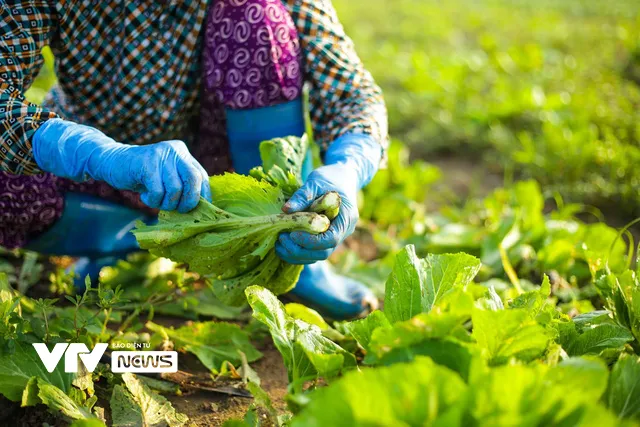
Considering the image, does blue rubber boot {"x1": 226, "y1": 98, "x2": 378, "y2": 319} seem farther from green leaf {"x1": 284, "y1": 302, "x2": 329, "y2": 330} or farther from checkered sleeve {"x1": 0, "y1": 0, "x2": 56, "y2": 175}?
checkered sleeve {"x1": 0, "y1": 0, "x2": 56, "y2": 175}

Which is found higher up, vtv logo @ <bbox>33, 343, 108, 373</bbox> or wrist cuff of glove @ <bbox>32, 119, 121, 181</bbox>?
wrist cuff of glove @ <bbox>32, 119, 121, 181</bbox>

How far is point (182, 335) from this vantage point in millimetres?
1987

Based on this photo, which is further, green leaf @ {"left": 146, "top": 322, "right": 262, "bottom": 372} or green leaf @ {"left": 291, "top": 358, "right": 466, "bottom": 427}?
green leaf @ {"left": 146, "top": 322, "right": 262, "bottom": 372}

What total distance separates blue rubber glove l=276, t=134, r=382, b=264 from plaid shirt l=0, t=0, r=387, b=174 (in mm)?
85

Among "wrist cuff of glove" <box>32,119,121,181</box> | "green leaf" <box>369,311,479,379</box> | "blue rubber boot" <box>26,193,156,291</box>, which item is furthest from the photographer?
"blue rubber boot" <box>26,193,156,291</box>

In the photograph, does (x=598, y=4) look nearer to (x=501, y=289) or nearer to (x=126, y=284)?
(x=501, y=289)

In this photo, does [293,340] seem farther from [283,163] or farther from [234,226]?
[283,163]

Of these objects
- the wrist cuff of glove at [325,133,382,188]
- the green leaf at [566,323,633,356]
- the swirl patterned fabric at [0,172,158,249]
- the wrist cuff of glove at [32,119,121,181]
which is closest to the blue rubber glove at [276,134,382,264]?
the wrist cuff of glove at [325,133,382,188]

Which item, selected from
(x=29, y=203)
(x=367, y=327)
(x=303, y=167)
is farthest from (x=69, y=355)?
(x=303, y=167)

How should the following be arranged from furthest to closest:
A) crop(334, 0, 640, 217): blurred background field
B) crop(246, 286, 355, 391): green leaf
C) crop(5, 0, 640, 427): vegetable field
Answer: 1. crop(334, 0, 640, 217): blurred background field
2. crop(246, 286, 355, 391): green leaf
3. crop(5, 0, 640, 427): vegetable field

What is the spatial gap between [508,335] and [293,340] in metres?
0.48

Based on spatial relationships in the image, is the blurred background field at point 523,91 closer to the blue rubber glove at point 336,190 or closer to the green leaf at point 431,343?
the blue rubber glove at point 336,190

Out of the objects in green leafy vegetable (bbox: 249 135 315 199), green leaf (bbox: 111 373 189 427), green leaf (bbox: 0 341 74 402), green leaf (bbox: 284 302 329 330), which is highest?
green leafy vegetable (bbox: 249 135 315 199)

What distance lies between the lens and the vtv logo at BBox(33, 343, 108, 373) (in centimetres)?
164
